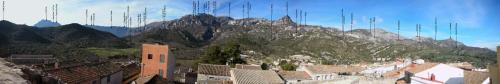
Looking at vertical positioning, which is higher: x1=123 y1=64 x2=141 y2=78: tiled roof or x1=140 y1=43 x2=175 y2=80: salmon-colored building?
x1=140 y1=43 x2=175 y2=80: salmon-colored building

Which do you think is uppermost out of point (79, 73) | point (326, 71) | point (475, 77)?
point (79, 73)

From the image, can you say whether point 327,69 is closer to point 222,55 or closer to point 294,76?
point 294,76

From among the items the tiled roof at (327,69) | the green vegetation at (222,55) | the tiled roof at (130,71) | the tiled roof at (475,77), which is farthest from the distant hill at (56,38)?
the tiled roof at (475,77)

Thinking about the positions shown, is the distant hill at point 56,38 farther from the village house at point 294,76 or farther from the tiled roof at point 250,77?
the tiled roof at point 250,77

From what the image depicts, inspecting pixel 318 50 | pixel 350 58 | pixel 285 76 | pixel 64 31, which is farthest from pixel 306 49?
pixel 285 76

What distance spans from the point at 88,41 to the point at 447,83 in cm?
12973

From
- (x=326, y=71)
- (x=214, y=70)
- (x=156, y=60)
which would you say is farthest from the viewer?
(x=326, y=71)

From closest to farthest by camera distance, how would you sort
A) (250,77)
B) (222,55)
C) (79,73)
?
1. (79,73)
2. (250,77)
3. (222,55)

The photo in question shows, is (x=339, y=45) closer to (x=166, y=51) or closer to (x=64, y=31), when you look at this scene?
(x=64, y=31)

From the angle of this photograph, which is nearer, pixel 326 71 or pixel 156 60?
pixel 156 60

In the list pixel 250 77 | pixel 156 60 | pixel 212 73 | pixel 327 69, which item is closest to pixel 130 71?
pixel 156 60

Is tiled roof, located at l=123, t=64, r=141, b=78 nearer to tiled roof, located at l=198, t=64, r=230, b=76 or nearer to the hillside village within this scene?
the hillside village

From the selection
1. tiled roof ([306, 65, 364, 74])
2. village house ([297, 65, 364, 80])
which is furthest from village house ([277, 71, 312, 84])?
tiled roof ([306, 65, 364, 74])

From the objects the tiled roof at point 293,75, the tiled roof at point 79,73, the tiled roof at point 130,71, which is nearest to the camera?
the tiled roof at point 79,73
